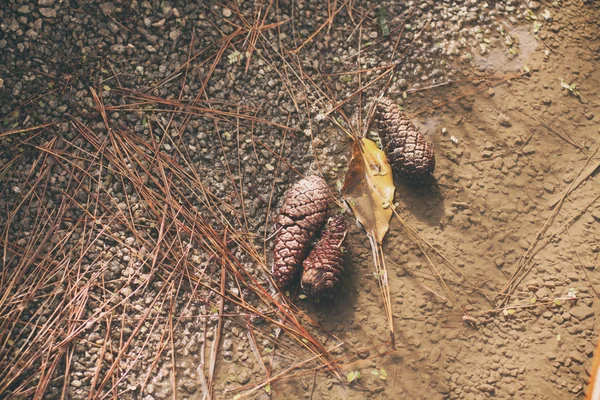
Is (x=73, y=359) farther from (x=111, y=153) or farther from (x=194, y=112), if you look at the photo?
(x=194, y=112)

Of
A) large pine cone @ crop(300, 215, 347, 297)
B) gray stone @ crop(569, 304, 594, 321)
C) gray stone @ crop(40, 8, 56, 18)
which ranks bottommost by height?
large pine cone @ crop(300, 215, 347, 297)

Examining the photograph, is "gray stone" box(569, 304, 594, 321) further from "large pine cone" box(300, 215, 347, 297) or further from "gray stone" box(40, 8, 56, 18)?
"gray stone" box(40, 8, 56, 18)

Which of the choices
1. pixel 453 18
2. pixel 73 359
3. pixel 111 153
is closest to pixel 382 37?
pixel 453 18

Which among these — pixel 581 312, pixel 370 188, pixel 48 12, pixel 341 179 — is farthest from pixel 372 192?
pixel 48 12

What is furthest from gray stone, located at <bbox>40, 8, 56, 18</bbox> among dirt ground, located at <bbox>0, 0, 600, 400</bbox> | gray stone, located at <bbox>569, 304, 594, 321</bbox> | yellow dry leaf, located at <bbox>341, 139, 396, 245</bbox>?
gray stone, located at <bbox>569, 304, 594, 321</bbox>

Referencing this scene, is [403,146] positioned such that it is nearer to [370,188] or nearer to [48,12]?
[370,188]

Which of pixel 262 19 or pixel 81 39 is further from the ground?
pixel 262 19
